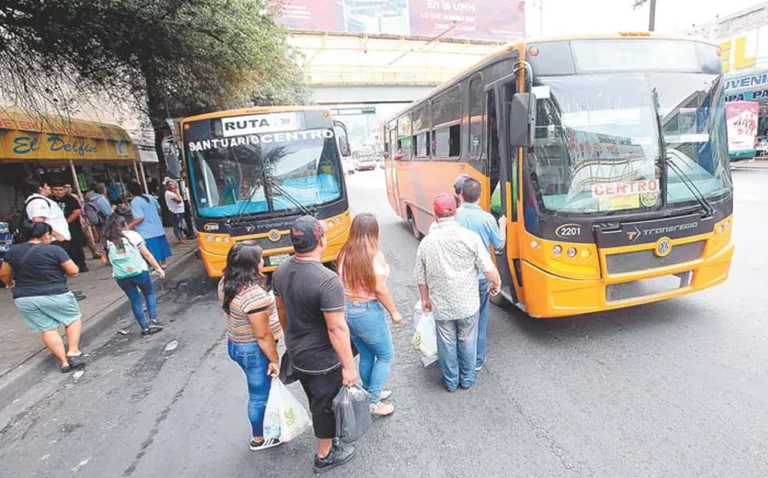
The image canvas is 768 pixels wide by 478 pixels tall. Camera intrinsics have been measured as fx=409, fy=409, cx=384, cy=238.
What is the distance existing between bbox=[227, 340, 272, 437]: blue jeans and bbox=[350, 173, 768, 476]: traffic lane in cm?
173

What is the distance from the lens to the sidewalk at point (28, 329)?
4520 mm

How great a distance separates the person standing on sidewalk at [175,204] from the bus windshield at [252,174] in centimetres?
413

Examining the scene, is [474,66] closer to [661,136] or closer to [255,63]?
[661,136]

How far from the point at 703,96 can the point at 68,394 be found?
6.87 metres

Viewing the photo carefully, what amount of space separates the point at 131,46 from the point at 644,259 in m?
7.99

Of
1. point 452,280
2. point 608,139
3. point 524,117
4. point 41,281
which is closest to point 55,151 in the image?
point 41,281

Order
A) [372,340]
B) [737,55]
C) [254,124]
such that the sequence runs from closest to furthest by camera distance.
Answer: [372,340] < [254,124] < [737,55]

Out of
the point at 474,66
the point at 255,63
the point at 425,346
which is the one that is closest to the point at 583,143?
the point at 474,66

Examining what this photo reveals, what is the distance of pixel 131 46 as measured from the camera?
266 inches

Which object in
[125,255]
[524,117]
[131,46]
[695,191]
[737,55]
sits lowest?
[125,255]

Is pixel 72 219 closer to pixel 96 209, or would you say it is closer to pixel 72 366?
pixel 96 209

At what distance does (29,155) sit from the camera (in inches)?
314

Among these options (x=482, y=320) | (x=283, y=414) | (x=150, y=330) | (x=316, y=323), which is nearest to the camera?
(x=316, y=323)

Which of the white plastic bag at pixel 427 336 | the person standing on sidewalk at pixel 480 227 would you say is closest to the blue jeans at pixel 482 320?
the person standing on sidewalk at pixel 480 227
